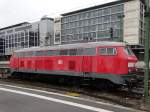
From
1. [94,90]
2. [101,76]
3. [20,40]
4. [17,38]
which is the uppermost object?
Answer: [17,38]

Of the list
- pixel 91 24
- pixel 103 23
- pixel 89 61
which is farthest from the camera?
pixel 91 24

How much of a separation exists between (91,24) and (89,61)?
61.2 meters

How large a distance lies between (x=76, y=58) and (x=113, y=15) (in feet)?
183

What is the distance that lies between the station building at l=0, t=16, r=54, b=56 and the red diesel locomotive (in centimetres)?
4918

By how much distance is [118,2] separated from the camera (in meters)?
73.3

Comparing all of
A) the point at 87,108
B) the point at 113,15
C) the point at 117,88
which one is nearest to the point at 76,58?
the point at 117,88

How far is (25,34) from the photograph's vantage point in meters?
88.2

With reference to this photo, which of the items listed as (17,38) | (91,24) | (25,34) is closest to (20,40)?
(25,34)

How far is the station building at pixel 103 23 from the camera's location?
69438 millimetres

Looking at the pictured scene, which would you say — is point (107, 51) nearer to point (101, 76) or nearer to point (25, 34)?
point (101, 76)

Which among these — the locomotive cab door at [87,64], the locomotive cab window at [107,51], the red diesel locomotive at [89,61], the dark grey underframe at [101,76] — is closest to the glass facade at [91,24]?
the red diesel locomotive at [89,61]

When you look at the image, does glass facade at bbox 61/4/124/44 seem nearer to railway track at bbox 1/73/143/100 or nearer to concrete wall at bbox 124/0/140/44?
concrete wall at bbox 124/0/140/44

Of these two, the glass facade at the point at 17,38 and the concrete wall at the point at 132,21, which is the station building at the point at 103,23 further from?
the glass facade at the point at 17,38

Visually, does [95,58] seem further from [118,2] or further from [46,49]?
[118,2]
